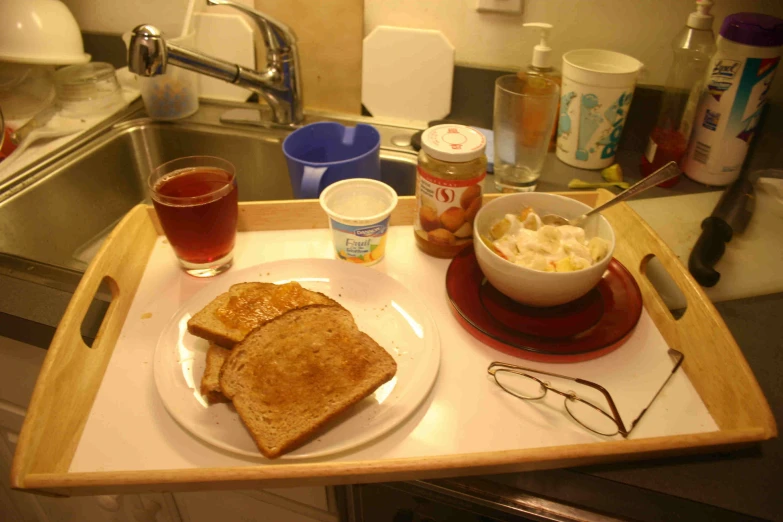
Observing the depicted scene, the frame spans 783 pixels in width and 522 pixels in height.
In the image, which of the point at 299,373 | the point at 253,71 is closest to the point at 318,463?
the point at 299,373

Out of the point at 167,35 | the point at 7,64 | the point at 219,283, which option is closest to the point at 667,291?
the point at 219,283

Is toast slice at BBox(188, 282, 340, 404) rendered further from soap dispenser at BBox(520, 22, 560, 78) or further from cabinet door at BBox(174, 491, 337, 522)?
soap dispenser at BBox(520, 22, 560, 78)

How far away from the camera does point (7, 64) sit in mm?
1207

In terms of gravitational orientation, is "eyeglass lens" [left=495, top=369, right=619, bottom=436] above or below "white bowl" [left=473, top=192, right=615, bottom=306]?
below

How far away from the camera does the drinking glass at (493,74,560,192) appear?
1001 mm

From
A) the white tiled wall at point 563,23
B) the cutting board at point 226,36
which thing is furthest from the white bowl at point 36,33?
the white tiled wall at point 563,23

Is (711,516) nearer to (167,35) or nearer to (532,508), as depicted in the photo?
(532,508)

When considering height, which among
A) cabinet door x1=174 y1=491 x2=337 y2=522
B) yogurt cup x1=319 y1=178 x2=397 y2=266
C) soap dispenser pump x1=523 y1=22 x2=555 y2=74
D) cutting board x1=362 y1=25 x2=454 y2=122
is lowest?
cabinet door x1=174 y1=491 x2=337 y2=522

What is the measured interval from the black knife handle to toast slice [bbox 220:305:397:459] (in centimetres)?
50

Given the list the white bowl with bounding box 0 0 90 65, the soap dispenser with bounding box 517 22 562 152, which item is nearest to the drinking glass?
the soap dispenser with bounding box 517 22 562 152

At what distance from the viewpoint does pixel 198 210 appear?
75cm

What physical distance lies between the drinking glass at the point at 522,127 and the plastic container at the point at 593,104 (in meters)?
0.04

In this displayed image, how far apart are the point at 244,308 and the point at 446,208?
1.07 feet

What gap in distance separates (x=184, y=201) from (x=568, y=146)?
30.5 inches
